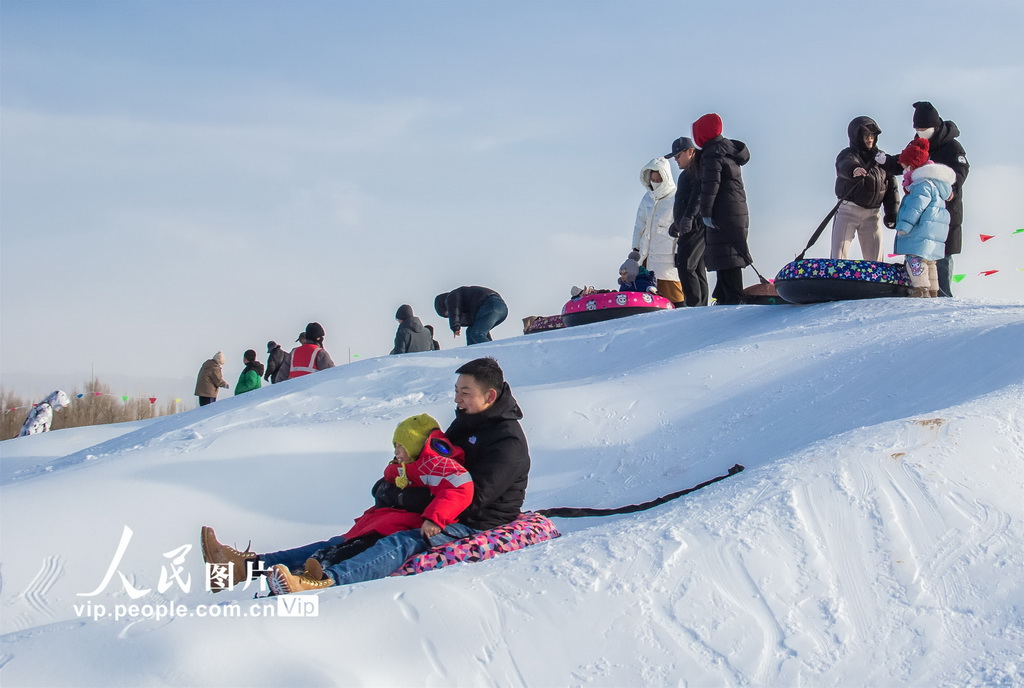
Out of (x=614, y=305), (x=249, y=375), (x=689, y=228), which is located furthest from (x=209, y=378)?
(x=689, y=228)

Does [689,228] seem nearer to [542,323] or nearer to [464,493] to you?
[542,323]

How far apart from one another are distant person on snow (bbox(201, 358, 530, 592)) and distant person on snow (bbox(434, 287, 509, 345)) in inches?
276

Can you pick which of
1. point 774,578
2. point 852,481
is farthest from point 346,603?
point 852,481

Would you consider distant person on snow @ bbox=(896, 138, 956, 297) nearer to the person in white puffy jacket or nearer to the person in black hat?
Result: the person in black hat

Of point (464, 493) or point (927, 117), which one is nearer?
point (464, 493)

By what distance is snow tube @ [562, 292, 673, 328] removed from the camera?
10719 mm

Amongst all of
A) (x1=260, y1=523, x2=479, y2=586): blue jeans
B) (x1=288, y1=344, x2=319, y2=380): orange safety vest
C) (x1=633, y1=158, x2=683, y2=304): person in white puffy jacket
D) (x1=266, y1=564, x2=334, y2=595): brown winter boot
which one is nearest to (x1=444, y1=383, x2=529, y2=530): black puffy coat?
(x1=260, y1=523, x2=479, y2=586): blue jeans

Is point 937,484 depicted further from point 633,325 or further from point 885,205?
point 885,205

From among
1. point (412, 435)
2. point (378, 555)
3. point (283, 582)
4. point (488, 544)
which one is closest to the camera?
point (283, 582)

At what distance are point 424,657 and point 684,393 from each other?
153 inches

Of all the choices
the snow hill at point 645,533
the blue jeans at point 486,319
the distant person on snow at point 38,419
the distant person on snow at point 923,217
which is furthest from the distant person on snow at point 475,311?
the distant person on snow at point 38,419

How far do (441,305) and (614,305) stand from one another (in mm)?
2122

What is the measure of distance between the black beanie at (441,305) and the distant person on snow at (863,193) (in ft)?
14.3

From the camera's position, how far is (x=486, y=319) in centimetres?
1138
